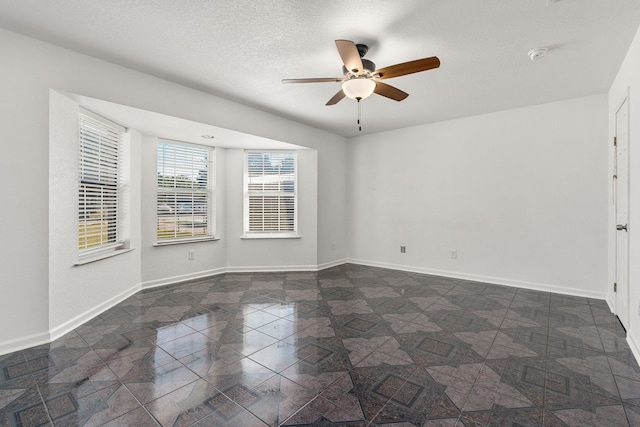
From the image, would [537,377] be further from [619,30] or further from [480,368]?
[619,30]

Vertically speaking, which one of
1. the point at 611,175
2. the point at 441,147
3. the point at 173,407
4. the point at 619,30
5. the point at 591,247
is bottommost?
the point at 173,407

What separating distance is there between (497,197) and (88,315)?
17.8 feet

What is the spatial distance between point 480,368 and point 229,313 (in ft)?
8.02

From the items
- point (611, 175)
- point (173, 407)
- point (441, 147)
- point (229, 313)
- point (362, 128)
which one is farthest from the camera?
point (362, 128)

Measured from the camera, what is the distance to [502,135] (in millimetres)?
4340

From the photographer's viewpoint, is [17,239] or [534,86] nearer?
[17,239]

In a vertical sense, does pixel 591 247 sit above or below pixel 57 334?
above

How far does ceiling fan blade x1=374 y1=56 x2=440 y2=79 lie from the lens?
2.17m

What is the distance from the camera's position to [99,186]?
3.44m

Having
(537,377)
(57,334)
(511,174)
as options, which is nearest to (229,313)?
(57,334)

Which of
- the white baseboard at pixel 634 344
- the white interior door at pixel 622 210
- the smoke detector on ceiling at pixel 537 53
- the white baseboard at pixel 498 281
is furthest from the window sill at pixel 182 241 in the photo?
the white interior door at pixel 622 210

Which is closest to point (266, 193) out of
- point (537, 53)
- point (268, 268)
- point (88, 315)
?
point (268, 268)

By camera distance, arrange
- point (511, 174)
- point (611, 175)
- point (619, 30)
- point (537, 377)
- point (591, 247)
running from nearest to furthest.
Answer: point (537, 377)
point (619, 30)
point (611, 175)
point (591, 247)
point (511, 174)

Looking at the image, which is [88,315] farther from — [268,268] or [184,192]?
[268,268]
